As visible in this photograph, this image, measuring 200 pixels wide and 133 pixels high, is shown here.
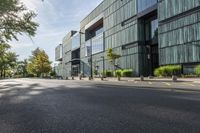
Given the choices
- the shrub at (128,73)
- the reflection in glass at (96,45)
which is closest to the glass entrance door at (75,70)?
the reflection in glass at (96,45)

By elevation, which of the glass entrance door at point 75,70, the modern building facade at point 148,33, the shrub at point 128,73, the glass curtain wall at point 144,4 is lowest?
the shrub at point 128,73

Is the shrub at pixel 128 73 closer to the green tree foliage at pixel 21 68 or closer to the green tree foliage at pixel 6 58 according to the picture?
the green tree foliage at pixel 6 58

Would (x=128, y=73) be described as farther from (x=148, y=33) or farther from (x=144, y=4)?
(x=144, y=4)

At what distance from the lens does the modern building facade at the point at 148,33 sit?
40463mm

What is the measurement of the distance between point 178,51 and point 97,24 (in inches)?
1714

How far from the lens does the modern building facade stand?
133ft

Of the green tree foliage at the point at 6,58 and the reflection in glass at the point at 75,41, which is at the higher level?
the reflection in glass at the point at 75,41

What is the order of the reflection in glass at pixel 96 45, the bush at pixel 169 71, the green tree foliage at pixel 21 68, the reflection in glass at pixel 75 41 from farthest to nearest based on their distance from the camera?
the green tree foliage at pixel 21 68 < the reflection in glass at pixel 75 41 < the reflection in glass at pixel 96 45 < the bush at pixel 169 71

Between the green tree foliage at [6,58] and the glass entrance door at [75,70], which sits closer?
the green tree foliage at [6,58]

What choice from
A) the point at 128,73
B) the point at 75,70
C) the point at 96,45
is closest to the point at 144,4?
the point at 128,73

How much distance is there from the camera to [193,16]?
3938 centimetres

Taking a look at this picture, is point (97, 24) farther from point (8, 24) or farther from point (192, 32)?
point (8, 24)

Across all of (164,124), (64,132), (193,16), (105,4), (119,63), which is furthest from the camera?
(105,4)

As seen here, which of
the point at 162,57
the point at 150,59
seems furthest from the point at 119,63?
the point at 162,57
